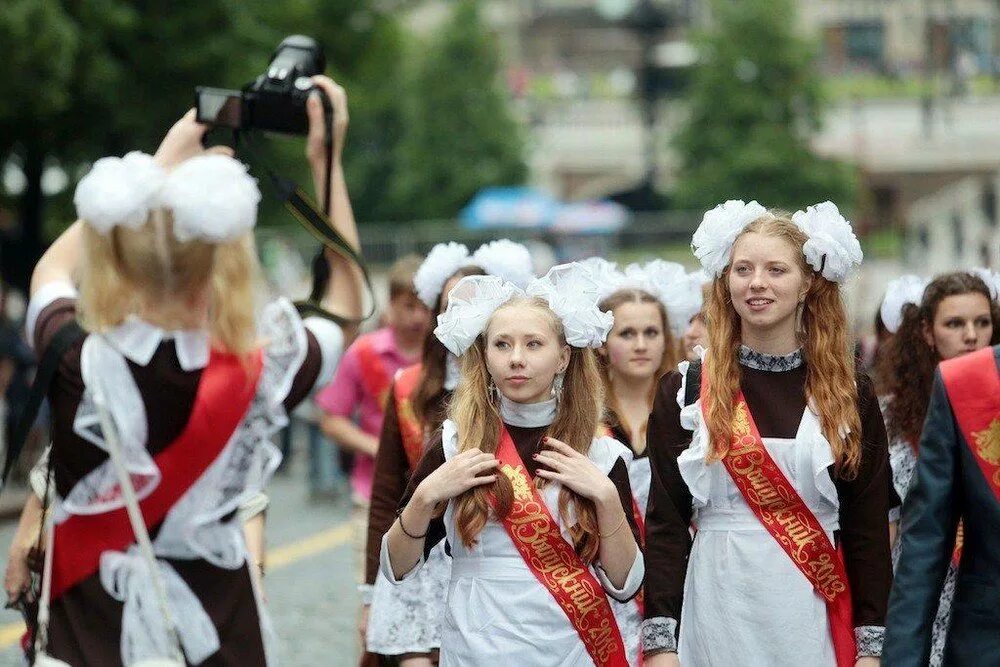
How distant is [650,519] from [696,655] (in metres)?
0.37

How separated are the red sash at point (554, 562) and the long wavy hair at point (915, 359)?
1.89 m

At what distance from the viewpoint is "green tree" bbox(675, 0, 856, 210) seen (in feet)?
124

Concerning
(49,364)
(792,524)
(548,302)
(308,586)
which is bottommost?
(308,586)

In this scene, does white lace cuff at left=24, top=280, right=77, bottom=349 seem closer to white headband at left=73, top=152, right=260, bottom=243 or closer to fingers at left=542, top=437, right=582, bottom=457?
white headband at left=73, top=152, right=260, bottom=243

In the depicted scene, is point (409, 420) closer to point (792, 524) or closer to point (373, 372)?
point (792, 524)

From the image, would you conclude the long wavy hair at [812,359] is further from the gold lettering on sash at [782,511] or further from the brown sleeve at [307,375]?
the brown sleeve at [307,375]

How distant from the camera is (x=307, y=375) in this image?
12.6 ft

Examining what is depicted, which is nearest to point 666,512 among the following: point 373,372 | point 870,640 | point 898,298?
point 870,640

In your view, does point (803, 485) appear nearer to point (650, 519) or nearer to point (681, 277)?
point (650, 519)

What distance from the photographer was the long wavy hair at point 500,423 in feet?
14.9

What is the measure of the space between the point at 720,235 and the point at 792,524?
2.62 ft

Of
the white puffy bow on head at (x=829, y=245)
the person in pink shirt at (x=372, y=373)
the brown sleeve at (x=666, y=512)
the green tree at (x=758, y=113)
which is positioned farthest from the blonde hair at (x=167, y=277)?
the green tree at (x=758, y=113)

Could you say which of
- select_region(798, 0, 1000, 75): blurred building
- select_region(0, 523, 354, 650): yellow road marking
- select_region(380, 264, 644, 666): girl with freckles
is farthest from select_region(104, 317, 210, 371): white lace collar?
select_region(798, 0, 1000, 75): blurred building

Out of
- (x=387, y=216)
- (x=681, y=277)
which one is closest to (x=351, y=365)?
(x=681, y=277)
